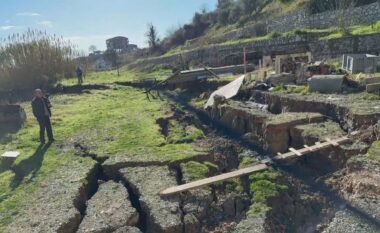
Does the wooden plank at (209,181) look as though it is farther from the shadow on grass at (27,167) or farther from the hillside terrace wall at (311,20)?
the hillside terrace wall at (311,20)

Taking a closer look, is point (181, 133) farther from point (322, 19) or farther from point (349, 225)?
point (322, 19)

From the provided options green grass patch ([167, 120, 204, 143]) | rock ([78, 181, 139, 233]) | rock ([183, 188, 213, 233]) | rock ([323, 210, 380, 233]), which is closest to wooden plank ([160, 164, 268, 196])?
rock ([183, 188, 213, 233])

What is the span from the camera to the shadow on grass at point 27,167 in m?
7.80

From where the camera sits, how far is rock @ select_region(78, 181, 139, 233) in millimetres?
5781

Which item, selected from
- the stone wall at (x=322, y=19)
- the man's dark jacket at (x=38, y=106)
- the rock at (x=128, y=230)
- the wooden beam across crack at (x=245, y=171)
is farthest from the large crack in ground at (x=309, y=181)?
the stone wall at (x=322, y=19)

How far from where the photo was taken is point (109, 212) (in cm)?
616

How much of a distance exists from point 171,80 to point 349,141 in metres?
13.2

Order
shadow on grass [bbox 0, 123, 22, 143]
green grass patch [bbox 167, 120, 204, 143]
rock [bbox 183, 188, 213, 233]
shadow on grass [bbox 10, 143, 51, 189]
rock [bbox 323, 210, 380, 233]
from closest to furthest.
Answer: rock [bbox 323, 210, 380, 233]
rock [bbox 183, 188, 213, 233]
shadow on grass [bbox 10, 143, 51, 189]
green grass patch [bbox 167, 120, 204, 143]
shadow on grass [bbox 0, 123, 22, 143]

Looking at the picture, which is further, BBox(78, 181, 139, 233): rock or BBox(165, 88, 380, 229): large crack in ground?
BBox(165, 88, 380, 229): large crack in ground

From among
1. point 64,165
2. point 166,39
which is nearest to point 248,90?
point 64,165

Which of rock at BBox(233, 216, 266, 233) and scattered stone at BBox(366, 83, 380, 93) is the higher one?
scattered stone at BBox(366, 83, 380, 93)

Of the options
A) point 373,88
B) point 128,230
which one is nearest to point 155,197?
point 128,230

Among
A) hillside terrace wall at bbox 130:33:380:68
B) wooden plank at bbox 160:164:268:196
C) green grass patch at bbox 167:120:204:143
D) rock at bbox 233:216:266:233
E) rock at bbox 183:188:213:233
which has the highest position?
hillside terrace wall at bbox 130:33:380:68

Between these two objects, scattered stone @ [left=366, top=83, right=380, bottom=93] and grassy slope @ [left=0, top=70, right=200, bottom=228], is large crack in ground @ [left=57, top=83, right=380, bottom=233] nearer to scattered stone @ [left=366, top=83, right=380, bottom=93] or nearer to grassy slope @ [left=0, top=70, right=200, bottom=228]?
grassy slope @ [left=0, top=70, right=200, bottom=228]
